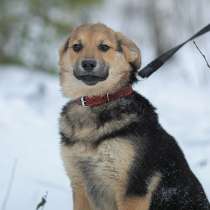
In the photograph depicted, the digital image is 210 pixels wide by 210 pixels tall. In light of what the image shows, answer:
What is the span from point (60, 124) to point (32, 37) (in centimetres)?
1120

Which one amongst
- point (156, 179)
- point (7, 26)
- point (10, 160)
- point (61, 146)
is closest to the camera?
point (156, 179)

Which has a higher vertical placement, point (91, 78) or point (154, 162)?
point (91, 78)


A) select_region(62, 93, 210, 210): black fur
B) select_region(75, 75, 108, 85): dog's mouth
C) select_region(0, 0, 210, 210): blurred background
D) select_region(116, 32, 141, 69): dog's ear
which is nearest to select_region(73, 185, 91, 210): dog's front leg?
select_region(62, 93, 210, 210): black fur

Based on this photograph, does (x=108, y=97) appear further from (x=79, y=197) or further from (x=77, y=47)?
(x=79, y=197)

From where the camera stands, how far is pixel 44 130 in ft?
31.6

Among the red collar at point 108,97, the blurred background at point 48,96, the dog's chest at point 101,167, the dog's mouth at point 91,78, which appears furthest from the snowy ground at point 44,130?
the dog's mouth at point 91,78

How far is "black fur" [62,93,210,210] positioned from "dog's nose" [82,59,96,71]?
287 mm

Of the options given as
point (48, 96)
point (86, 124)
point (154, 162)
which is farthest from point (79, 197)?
point (48, 96)

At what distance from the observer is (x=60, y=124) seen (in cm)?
467

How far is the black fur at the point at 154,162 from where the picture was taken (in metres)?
4.24

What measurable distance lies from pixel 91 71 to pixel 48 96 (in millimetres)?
7659

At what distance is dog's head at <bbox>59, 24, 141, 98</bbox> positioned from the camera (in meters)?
4.48

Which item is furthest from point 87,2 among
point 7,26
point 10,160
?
point 10,160

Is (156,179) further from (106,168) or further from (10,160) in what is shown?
(10,160)
